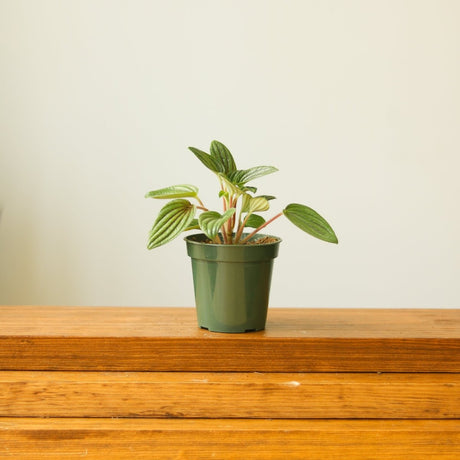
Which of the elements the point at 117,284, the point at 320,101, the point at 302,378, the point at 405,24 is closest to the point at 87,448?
the point at 302,378

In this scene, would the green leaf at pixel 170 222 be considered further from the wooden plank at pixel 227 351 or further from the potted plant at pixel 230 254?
the wooden plank at pixel 227 351

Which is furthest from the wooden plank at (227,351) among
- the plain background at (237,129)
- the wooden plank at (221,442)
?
the plain background at (237,129)

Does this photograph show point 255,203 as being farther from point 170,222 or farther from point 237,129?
point 237,129

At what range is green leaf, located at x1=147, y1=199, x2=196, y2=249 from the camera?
1.04 meters

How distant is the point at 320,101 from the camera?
2811 mm

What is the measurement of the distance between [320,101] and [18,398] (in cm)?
210

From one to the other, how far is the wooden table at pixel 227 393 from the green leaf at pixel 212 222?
185 millimetres

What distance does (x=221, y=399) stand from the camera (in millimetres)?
1023

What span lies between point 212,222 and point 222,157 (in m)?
0.18

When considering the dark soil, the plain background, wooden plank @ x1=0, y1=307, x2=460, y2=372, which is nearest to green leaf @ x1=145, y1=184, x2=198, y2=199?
the dark soil

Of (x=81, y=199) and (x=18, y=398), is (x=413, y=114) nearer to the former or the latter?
(x=81, y=199)

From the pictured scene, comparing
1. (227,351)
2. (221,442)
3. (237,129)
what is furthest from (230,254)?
(237,129)

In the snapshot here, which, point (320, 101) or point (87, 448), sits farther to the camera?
point (320, 101)

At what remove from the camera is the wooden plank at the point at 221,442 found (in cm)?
98
